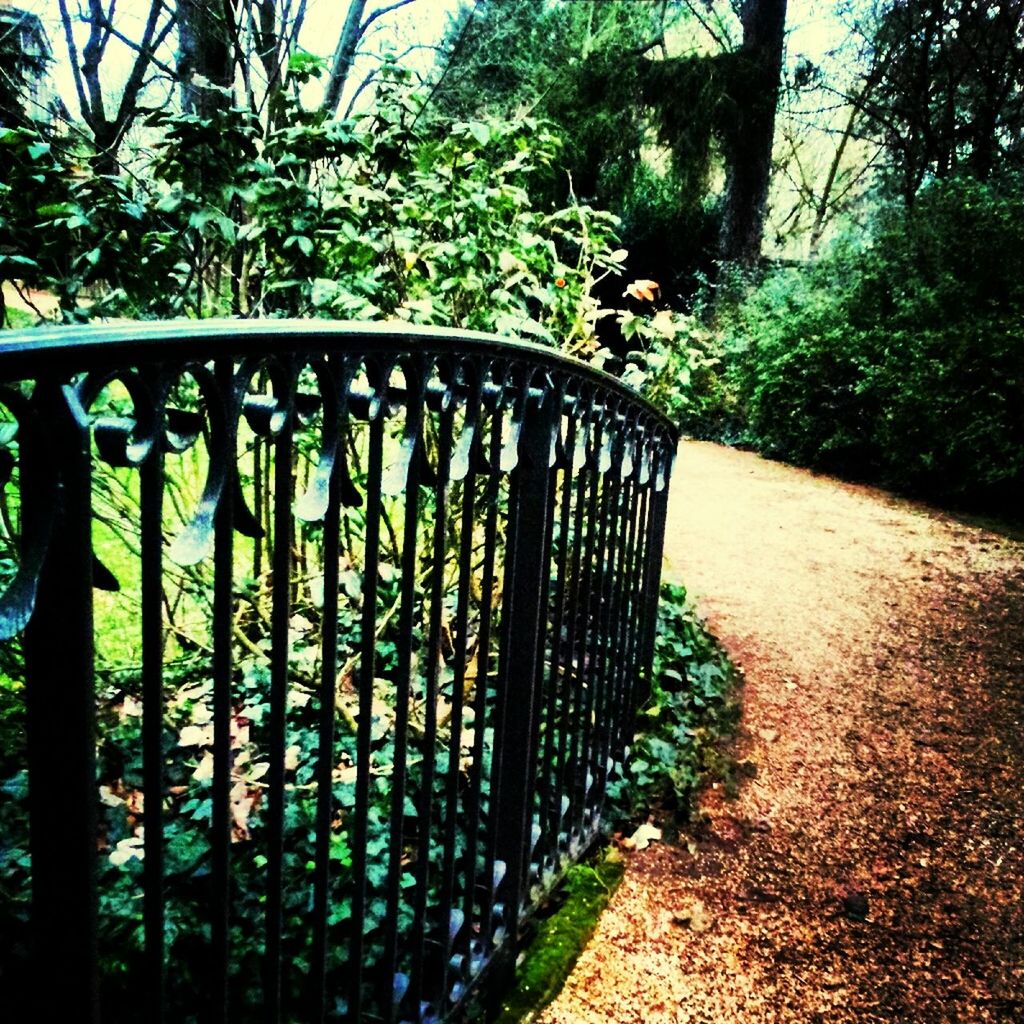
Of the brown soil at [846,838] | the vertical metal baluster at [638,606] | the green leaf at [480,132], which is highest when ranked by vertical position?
the green leaf at [480,132]

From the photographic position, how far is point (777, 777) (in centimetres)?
330

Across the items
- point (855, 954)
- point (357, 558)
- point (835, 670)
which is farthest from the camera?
point (835, 670)

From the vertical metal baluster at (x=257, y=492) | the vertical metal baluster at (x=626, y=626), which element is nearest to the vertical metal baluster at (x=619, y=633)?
the vertical metal baluster at (x=626, y=626)

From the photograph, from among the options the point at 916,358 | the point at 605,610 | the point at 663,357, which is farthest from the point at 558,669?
the point at 916,358

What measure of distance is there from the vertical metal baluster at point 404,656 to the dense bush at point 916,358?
838 centimetres

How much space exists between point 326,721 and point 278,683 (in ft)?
0.55

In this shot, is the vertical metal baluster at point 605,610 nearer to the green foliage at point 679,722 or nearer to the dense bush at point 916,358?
the green foliage at point 679,722

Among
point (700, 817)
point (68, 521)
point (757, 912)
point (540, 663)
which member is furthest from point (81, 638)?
point (700, 817)

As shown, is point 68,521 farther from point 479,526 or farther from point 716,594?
point 716,594

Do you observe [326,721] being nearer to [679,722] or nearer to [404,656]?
[404,656]

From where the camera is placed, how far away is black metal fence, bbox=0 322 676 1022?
75 centimetres

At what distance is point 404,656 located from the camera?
4.70 feet

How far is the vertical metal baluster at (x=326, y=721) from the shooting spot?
1147 mm

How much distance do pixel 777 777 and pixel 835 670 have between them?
125cm
